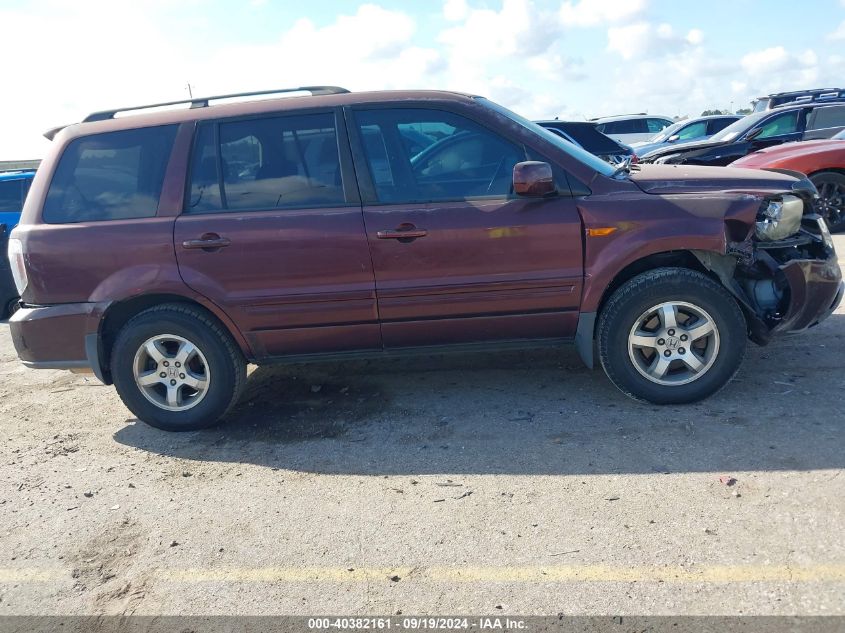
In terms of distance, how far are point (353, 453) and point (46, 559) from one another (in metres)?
1.55

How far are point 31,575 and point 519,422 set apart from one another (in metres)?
2.57

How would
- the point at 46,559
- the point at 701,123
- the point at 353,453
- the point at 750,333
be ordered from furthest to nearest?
the point at 701,123
the point at 750,333
the point at 353,453
the point at 46,559

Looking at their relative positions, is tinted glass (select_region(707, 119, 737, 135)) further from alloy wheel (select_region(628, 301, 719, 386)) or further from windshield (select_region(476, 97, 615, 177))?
alloy wheel (select_region(628, 301, 719, 386))

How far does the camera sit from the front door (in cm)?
382

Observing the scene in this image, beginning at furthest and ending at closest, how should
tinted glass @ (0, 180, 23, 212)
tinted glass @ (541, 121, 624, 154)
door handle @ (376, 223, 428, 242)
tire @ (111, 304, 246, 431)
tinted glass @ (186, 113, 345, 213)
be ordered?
tinted glass @ (541, 121, 624, 154)
tinted glass @ (0, 180, 23, 212)
tire @ (111, 304, 246, 431)
tinted glass @ (186, 113, 345, 213)
door handle @ (376, 223, 428, 242)

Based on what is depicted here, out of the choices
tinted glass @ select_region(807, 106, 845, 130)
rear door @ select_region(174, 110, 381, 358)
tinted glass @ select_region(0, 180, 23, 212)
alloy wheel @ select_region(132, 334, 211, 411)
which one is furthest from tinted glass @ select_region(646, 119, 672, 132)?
alloy wheel @ select_region(132, 334, 211, 411)

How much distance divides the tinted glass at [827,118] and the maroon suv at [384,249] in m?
9.01

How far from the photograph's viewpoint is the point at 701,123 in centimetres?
1627

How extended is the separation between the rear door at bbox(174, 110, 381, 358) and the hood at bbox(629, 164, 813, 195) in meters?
1.74

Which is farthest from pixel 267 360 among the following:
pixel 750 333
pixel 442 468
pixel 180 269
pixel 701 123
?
pixel 701 123

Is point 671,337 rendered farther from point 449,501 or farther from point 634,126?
point 634,126

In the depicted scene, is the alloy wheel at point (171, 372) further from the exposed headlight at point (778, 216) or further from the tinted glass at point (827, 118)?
the tinted glass at point (827, 118)

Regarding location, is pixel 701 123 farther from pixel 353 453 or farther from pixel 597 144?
pixel 353 453

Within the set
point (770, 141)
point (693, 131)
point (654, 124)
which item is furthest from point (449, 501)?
point (654, 124)
